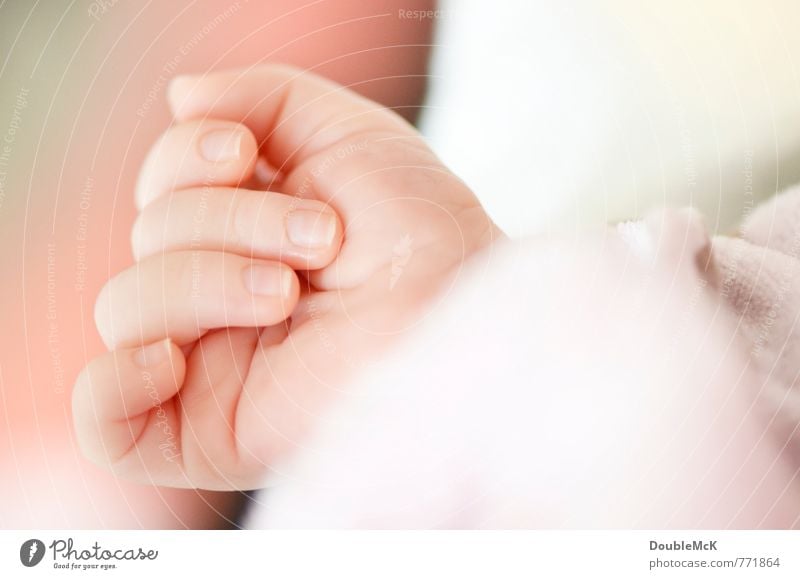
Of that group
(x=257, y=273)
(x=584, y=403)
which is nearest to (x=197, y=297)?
(x=257, y=273)

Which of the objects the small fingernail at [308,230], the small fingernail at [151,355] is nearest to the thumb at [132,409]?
the small fingernail at [151,355]

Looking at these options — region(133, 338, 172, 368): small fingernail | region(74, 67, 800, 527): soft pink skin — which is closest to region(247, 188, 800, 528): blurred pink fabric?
region(74, 67, 800, 527): soft pink skin

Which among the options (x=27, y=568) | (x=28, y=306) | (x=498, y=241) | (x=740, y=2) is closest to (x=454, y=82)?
(x=498, y=241)

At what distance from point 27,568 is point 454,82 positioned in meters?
0.44

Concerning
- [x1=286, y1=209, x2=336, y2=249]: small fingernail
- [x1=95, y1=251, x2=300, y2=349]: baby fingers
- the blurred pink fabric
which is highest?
[x1=286, y1=209, x2=336, y2=249]: small fingernail

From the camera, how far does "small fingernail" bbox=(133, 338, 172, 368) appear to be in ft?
1.64

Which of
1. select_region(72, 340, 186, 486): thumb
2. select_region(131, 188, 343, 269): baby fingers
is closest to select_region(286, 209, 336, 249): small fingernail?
select_region(131, 188, 343, 269): baby fingers

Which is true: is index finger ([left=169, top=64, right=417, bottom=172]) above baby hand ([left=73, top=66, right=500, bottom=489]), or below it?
above

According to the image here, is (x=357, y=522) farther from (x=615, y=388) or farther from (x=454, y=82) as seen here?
(x=454, y=82)

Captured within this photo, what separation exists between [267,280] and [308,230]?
0.04 meters

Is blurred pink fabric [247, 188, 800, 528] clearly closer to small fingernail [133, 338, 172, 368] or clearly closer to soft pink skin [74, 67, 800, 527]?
soft pink skin [74, 67, 800, 527]

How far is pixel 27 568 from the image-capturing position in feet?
1.69

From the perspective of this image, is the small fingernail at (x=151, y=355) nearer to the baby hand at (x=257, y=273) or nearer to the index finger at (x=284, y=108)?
the baby hand at (x=257, y=273)

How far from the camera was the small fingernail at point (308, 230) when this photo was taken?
0.50 meters
